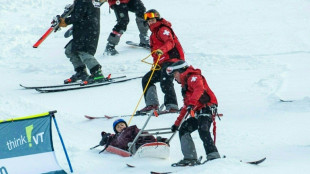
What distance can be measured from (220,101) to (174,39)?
207cm

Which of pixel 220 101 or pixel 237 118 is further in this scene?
pixel 220 101

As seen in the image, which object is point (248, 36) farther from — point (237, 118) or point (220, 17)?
point (237, 118)

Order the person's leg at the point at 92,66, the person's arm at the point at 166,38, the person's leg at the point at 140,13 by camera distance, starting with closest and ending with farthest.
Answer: the person's arm at the point at 166,38 → the person's leg at the point at 92,66 → the person's leg at the point at 140,13

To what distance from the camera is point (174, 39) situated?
10.1 meters

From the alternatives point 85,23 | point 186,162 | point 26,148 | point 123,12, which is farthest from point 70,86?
point 26,148

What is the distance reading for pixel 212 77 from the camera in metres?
13.3

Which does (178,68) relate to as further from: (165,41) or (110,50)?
(110,50)

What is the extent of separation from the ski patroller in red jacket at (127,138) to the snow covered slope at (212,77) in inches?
10.2

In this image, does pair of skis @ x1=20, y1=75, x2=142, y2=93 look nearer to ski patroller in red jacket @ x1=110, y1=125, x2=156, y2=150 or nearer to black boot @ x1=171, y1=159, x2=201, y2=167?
ski patroller in red jacket @ x1=110, y1=125, x2=156, y2=150

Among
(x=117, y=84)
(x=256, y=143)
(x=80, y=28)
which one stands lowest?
(x=256, y=143)

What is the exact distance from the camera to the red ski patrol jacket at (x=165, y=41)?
988cm

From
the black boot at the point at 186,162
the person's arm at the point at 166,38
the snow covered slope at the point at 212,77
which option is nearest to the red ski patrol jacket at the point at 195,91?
the black boot at the point at 186,162

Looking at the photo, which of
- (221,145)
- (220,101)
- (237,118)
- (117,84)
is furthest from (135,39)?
(221,145)

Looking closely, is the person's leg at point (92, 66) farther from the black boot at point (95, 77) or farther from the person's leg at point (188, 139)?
the person's leg at point (188, 139)
